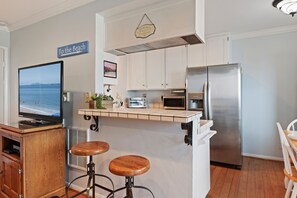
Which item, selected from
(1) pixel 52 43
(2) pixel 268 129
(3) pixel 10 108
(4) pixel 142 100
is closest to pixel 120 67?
(4) pixel 142 100

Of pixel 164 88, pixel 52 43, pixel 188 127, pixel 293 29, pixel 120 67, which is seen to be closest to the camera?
pixel 188 127

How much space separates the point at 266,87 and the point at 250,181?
1.90 metres

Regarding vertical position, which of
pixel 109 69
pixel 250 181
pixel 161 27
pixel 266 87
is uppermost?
pixel 161 27

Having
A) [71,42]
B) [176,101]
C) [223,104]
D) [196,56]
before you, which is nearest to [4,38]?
[71,42]

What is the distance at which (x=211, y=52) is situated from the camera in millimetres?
3664

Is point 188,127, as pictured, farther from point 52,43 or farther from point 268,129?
point 268,129

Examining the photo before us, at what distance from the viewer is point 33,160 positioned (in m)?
2.00

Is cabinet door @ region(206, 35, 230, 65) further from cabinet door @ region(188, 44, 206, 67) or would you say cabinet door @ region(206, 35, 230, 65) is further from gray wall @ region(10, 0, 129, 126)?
gray wall @ region(10, 0, 129, 126)

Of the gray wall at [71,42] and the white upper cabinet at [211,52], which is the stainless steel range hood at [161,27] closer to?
the gray wall at [71,42]

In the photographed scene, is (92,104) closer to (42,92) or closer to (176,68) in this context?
(42,92)

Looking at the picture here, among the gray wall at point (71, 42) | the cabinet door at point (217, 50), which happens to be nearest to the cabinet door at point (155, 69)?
the cabinet door at point (217, 50)

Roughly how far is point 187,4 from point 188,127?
1154 millimetres

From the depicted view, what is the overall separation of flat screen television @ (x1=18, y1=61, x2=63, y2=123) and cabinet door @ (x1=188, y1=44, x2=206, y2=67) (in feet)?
8.43

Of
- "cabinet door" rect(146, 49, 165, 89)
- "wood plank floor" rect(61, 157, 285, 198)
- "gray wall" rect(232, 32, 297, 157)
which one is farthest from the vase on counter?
"gray wall" rect(232, 32, 297, 157)
